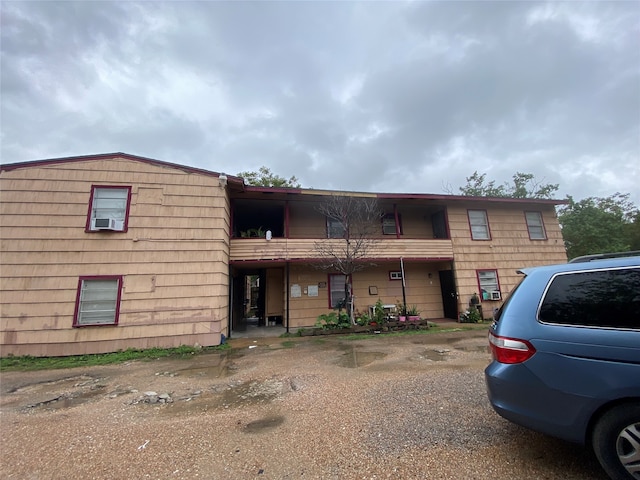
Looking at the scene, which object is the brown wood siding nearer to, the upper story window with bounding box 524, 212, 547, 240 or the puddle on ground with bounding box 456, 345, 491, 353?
the upper story window with bounding box 524, 212, 547, 240

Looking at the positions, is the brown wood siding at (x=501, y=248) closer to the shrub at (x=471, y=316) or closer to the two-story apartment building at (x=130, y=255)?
the shrub at (x=471, y=316)

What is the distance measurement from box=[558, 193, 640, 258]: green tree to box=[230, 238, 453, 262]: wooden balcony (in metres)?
15.1

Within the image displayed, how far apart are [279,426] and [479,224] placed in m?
12.5

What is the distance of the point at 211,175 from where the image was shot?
900cm

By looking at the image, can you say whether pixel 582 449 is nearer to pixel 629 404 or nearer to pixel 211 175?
→ pixel 629 404

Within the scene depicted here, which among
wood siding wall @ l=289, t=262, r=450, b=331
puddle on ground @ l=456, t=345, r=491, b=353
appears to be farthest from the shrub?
puddle on ground @ l=456, t=345, r=491, b=353

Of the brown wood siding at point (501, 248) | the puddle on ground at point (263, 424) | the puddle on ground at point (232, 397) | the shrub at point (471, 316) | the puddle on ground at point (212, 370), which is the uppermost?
the brown wood siding at point (501, 248)

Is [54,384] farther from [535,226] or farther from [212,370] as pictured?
[535,226]

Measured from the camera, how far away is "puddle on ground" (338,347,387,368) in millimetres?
5303

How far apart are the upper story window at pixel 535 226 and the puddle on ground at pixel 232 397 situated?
45.1 feet

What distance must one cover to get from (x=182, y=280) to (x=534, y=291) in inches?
331


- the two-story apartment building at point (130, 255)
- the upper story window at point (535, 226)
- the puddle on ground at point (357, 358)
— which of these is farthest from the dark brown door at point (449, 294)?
the puddle on ground at point (357, 358)

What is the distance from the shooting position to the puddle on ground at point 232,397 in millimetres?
3650

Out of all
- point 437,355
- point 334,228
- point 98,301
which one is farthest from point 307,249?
point 98,301
